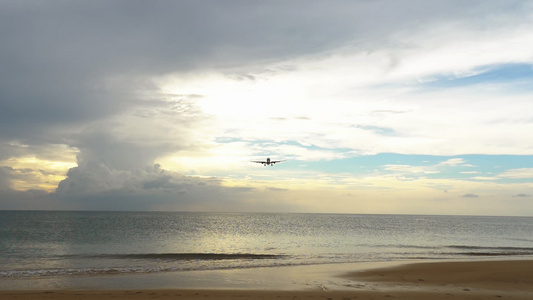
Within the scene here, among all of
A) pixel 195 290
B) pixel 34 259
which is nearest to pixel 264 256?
pixel 195 290

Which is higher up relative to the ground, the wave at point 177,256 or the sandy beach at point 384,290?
the sandy beach at point 384,290

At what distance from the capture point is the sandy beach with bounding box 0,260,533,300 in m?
20.9

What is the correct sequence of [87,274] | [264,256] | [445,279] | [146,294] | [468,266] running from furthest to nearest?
[264,256], [468,266], [87,274], [445,279], [146,294]

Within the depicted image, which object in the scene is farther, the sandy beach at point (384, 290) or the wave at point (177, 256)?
the wave at point (177, 256)

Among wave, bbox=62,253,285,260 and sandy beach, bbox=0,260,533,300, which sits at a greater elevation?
sandy beach, bbox=0,260,533,300

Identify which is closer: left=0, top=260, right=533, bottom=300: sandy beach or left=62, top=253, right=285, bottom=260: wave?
left=0, top=260, right=533, bottom=300: sandy beach

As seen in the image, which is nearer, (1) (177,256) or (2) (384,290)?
(2) (384,290)

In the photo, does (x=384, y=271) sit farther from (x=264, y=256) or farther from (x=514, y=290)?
(x=264, y=256)

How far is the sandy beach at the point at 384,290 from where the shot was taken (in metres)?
20.9

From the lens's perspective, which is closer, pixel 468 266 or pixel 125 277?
pixel 125 277

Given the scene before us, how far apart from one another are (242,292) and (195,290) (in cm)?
299

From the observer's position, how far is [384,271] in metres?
31.0

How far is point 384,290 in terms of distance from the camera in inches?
894

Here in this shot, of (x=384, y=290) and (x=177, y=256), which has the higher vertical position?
(x=384, y=290)
